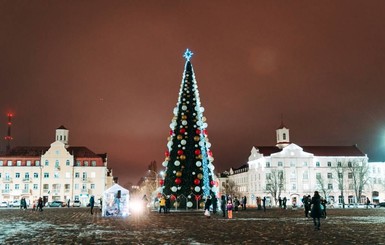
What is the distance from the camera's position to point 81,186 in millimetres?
102062

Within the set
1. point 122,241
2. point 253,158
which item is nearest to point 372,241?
point 122,241

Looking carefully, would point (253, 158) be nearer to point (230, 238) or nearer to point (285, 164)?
point (285, 164)

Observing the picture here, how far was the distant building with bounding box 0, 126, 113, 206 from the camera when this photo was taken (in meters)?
99.9

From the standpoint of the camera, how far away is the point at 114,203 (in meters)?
38.6

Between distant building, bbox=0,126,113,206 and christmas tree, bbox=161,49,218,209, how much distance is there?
60748 millimetres

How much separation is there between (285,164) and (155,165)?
234 ft

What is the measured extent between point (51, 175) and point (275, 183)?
166 ft

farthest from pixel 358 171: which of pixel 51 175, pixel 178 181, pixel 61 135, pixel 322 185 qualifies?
pixel 178 181

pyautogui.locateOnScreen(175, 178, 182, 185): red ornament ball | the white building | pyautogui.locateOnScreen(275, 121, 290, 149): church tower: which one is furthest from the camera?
pyautogui.locateOnScreen(275, 121, 290, 149): church tower

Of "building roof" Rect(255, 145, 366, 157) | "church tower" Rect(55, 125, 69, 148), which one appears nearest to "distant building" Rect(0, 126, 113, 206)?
"church tower" Rect(55, 125, 69, 148)

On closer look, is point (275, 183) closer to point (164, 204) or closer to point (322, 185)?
point (322, 185)

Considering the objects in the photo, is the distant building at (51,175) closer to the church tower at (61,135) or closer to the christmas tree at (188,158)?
the church tower at (61,135)

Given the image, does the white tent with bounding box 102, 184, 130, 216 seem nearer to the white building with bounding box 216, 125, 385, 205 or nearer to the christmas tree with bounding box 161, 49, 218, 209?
the christmas tree with bounding box 161, 49, 218, 209

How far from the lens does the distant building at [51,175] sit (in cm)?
9988
